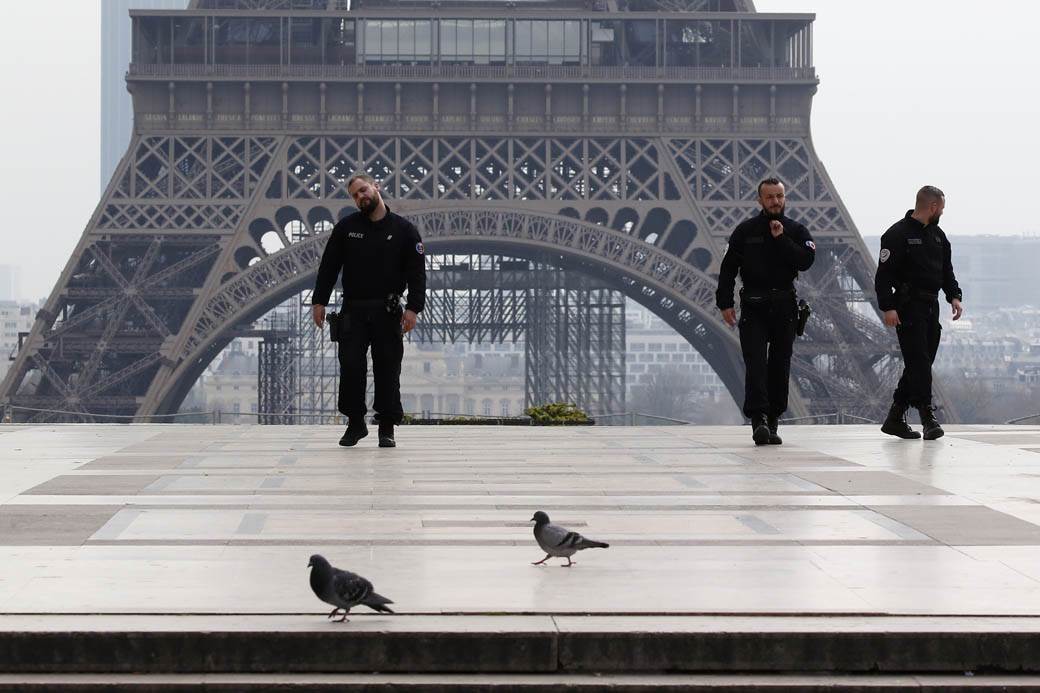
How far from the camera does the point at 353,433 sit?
49.4ft

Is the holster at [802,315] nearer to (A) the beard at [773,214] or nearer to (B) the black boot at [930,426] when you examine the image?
(A) the beard at [773,214]

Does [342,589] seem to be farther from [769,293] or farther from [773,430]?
[773,430]

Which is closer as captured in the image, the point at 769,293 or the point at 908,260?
the point at 769,293

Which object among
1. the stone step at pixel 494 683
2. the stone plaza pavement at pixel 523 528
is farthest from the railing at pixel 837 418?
the stone step at pixel 494 683

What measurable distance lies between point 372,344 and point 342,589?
8.40 metres

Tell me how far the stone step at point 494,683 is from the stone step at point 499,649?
5 centimetres

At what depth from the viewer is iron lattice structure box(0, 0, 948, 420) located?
57.1 m

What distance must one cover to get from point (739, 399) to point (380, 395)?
163 ft

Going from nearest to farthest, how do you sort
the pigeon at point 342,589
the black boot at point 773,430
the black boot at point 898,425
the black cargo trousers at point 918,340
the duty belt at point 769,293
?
the pigeon at point 342,589, the duty belt at point 769,293, the black boot at point 773,430, the black cargo trousers at point 918,340, the black boot at point 898,425

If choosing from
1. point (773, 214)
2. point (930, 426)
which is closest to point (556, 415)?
point (930, 426)

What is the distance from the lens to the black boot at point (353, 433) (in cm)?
1498

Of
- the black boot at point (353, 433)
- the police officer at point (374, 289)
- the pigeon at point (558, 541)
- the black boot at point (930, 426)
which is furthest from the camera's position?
the black boot at point (930, 426)

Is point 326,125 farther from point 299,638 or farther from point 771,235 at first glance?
point 299,638

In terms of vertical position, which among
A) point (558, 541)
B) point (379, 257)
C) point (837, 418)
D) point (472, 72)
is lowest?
point (837, 418)
